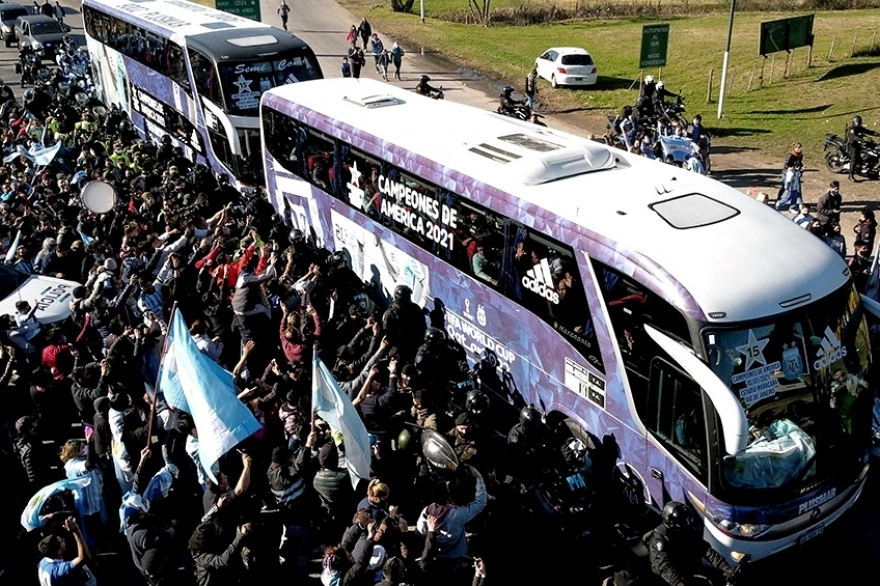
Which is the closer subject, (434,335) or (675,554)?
(675,554)

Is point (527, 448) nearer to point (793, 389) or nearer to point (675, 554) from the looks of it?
point (675, 554)

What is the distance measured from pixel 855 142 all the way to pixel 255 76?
14541 millimetres

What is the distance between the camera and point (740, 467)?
687 centimetres

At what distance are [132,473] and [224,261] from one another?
471 cm

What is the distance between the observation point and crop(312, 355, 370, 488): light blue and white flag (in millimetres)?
7484

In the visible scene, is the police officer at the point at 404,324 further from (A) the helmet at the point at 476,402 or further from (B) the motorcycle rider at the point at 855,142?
(B) the motorcycle rider at the point at 855,142

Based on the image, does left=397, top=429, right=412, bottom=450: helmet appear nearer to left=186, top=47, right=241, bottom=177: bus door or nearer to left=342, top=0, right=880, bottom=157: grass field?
left=186, top=47, right=241, bottom=177: bus door

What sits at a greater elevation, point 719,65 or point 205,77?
point 205,77

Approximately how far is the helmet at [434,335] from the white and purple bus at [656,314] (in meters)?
0.41

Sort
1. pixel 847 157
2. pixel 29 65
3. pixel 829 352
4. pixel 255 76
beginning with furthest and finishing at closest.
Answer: pixel 29 65
pixel 847 157
pixel 255 76
pixel 829 352

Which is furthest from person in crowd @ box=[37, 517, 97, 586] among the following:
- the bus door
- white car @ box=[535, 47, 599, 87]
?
white car @ box=[535, 47, 599, 87]

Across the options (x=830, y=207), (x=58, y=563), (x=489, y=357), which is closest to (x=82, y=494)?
(x=58, y=563)

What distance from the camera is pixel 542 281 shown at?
8703mm

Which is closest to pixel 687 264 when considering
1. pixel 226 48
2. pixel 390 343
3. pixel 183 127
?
pixel 390 343
